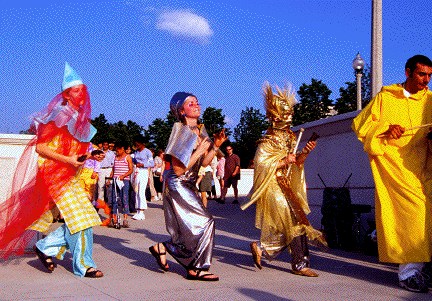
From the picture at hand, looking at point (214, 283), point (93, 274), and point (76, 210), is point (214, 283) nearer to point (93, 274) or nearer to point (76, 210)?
point (93, 274)

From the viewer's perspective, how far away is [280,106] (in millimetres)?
7461

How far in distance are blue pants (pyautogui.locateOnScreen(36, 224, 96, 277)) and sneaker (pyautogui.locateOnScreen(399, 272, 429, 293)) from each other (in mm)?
3155

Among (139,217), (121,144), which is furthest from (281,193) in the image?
(139,217)

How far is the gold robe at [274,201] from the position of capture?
7.19 metres

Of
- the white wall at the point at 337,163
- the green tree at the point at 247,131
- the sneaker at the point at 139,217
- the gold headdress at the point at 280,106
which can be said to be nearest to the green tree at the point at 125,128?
the green tree at the point at 247,131

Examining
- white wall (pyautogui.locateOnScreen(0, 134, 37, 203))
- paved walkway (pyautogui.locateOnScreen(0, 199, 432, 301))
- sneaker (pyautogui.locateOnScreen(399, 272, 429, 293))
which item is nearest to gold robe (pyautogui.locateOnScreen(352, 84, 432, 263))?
sneaker (pyautogui.locateOnScreen(399, 272, 429, 293))

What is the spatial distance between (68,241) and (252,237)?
4741mm

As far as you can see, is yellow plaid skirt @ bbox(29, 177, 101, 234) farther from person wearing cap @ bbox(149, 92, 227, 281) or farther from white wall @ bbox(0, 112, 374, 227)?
white wall @ bbox(0, 112, 374, 227)

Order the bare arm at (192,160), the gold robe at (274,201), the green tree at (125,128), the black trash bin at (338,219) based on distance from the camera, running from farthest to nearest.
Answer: the green tree at (125,128) → the black trash bin at (338,219) → the gold robe at (274,201) → the bare arm at (192,160)

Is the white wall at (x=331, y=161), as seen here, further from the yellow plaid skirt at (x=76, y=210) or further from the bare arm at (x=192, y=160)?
the bare arm at (x=192, y=160)

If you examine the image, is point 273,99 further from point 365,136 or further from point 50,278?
point 50,278

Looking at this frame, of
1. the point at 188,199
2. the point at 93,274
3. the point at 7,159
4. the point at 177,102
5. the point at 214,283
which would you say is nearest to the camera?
the point at 214,283

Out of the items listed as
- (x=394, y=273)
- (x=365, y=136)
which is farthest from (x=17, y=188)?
(x=394, y=273)

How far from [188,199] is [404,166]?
2.19m
